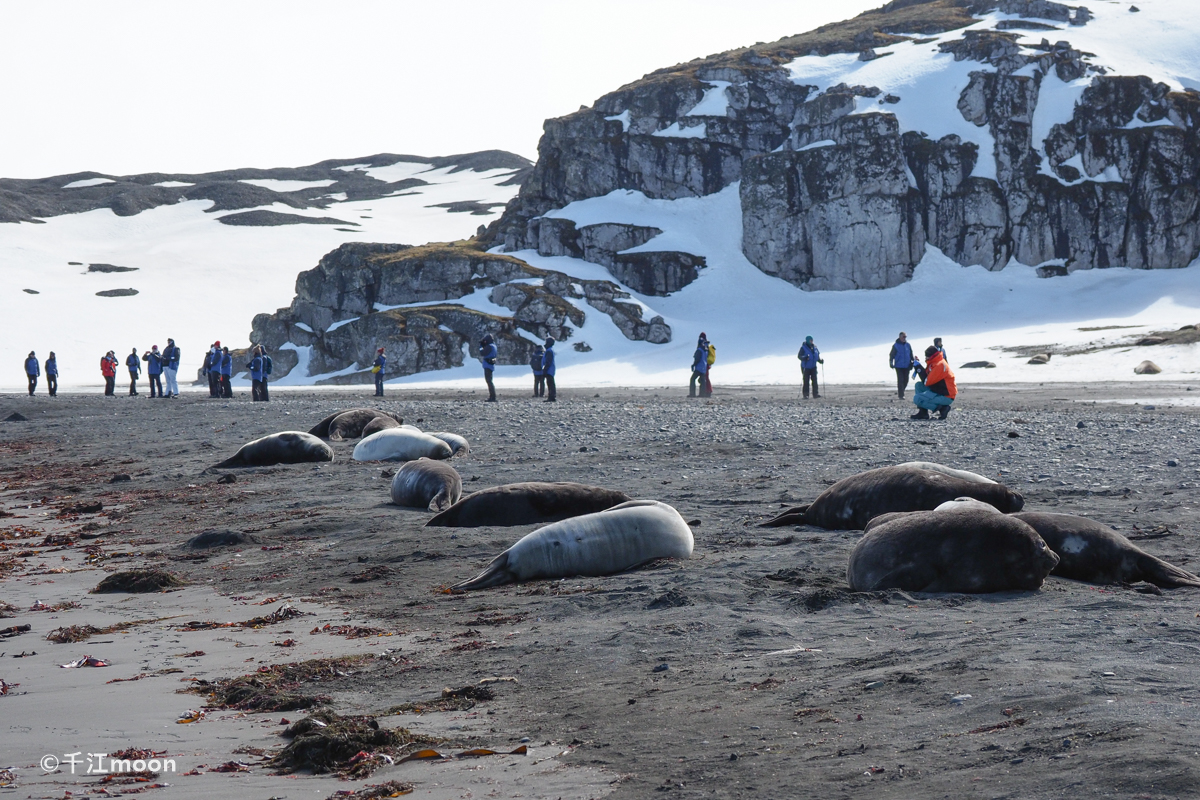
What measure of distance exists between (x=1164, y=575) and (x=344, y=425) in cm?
1392

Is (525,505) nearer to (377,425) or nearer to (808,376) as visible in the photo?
(377,425)

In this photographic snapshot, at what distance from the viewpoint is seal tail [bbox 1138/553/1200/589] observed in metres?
5.95

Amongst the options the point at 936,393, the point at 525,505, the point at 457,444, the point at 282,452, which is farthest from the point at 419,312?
the point at 525,505

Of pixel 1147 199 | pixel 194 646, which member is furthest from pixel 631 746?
pixel 1147 199

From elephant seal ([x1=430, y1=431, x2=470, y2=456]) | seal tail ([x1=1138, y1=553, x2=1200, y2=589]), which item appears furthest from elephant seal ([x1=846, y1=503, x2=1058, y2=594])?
elephant seal ([x1=430, y1=431, x2=470, y2=456])

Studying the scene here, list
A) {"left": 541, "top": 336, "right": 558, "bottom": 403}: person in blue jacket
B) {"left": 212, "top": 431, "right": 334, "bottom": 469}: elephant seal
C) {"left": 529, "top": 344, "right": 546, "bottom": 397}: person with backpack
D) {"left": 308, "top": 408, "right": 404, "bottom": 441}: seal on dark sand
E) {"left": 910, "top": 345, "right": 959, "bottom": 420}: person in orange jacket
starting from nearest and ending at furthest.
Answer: {"left": 212, "top": 431, "right": 334, "bottom": 469}: elephant seal, {"left": 308, "top": 408, "right": 404, "bottom": 441}: seal on dark sand, {"left": 910, "top": 345, "right": 959, "bottom": 420}: person in orange jacket, {"left": 541, "top": 336, "right": 558, "bottom": 403}: person in blue jacket, {"left": 529, "top": 344, "right": 546, "bottom": 397}: person with backpack

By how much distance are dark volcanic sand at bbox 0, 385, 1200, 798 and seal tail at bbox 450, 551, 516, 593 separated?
23 centimetres

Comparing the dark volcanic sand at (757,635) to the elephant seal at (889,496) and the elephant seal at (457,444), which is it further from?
the elephant seal at (457,444)

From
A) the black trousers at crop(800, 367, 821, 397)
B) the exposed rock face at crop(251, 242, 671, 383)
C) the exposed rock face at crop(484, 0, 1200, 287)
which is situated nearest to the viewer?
the black trousers at crop(800, 367, 821, 397)

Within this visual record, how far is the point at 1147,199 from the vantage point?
7088cm

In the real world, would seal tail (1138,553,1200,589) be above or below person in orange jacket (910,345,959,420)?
below

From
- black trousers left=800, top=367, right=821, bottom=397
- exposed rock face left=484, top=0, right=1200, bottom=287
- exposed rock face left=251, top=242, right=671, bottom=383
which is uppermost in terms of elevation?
exposed rock face left=484, top=0, right=1200, bottom=287

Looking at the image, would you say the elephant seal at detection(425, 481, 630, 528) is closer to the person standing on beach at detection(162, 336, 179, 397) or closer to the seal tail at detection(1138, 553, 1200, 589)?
the seal tail at detection(1138, 553, 1200, 589)

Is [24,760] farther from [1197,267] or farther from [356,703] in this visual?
[1197,267]
